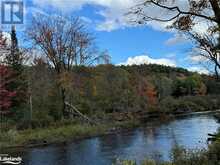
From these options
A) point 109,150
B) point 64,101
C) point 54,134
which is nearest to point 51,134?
point 54,134

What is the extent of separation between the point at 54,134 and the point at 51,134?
1.28ft

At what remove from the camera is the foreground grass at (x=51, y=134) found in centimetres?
3412

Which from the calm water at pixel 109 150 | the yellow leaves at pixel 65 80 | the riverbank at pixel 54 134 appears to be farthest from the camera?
the yellow leaves at pixel 65 80

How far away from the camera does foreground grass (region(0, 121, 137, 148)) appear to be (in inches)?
1344

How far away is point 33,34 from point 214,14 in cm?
3836

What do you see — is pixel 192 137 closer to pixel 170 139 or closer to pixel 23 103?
pixel 170 139

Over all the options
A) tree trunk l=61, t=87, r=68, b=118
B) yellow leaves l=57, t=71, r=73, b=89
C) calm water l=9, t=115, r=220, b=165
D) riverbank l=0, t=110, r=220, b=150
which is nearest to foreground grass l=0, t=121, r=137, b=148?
riverbank l=0, t=110, r=220, b=150

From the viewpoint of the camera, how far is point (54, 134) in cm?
3794

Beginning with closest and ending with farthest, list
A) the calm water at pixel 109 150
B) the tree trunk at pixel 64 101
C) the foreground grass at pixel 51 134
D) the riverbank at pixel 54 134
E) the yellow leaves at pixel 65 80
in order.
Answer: the calm water at pixel 109 150 → the riverbank at pixel 54 134 → the foreground grass at pixel 51 134 → the yellow leaves at pixel 65 80 → the tree trunk at pixel 64 101

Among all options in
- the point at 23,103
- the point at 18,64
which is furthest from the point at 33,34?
the point at 23,103

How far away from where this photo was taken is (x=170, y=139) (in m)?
34.2

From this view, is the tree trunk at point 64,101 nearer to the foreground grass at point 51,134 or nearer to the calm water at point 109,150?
the foreground grass at point 51,134

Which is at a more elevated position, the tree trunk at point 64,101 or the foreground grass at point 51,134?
the tree trunk at point 64,101

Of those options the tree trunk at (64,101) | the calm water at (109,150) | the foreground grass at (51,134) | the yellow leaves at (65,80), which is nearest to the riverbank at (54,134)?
the foreground grass at (51,134)
